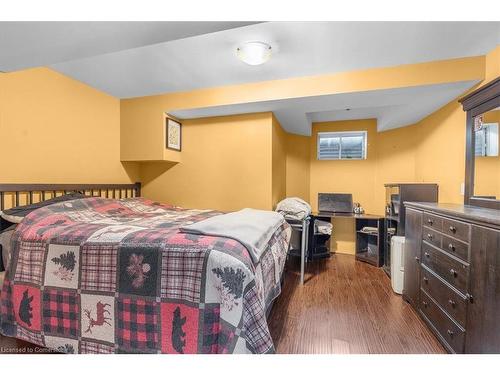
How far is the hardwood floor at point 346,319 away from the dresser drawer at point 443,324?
93 mm

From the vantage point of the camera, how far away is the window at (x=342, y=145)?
3.81m

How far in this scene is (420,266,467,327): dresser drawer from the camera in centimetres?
132

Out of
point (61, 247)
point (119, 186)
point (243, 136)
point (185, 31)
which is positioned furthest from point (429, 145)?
point (119, 186)

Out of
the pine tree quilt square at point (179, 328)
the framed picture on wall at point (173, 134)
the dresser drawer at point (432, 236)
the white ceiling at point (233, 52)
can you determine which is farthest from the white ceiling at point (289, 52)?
the pine tree quilt square at point (179, 328)

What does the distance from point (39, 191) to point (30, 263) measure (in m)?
1.06

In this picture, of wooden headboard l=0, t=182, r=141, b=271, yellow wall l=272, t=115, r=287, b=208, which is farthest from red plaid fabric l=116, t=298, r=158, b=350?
yellow wall l=272, t=115, r=287, b=208

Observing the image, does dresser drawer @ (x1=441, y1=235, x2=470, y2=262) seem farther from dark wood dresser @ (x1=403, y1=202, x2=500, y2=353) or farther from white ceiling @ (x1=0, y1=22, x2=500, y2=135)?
white ceiling @ (x1=0, y1=22, x2=500, y2=135)

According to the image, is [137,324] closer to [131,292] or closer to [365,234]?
[131,292]

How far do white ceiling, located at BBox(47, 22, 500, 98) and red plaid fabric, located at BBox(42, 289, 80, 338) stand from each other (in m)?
1.82

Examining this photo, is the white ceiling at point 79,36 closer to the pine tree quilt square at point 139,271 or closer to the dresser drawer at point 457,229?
the pine tree quilt square at point 139,271

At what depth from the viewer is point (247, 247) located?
123 cm

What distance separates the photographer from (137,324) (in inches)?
45.2

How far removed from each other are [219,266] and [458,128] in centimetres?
266

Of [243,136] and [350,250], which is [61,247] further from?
[350,250]
